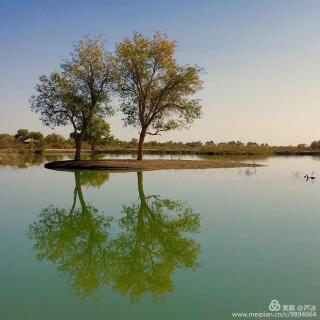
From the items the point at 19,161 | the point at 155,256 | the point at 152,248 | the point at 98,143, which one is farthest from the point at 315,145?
the point at 155,256

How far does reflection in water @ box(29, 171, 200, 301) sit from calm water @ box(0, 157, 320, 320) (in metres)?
0.03

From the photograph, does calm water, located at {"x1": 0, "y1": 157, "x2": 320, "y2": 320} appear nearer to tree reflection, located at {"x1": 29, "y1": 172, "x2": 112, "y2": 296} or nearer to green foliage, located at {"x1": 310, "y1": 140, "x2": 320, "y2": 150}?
tree reflection, located at {"x1": 29, "y1": 172, "x2": 112, "y2": 296}

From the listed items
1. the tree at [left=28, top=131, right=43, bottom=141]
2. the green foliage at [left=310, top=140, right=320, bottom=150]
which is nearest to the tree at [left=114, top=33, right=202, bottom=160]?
the green foliage at [left=310, top=140, right=320, bottom=150]

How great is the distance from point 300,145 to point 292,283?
95913mm

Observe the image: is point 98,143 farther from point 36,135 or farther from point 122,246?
point 122,246

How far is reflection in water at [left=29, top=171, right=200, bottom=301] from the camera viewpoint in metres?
8.70

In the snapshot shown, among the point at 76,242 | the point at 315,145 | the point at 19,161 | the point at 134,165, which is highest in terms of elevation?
the point at 315,145

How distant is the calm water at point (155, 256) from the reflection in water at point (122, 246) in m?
0.03

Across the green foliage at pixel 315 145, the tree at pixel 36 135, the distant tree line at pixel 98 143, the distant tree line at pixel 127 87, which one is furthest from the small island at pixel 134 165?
the tree at pixel 36 135

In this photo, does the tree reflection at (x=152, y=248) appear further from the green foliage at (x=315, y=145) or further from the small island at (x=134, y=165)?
the green foliage at (x=315, y=145)

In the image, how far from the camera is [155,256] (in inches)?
417

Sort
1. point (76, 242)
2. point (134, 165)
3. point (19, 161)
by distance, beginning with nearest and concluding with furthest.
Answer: point (76, 242) → point (134, 165) → point (19, 161)

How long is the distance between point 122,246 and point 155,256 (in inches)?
51.9

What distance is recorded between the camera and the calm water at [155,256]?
7.48m
